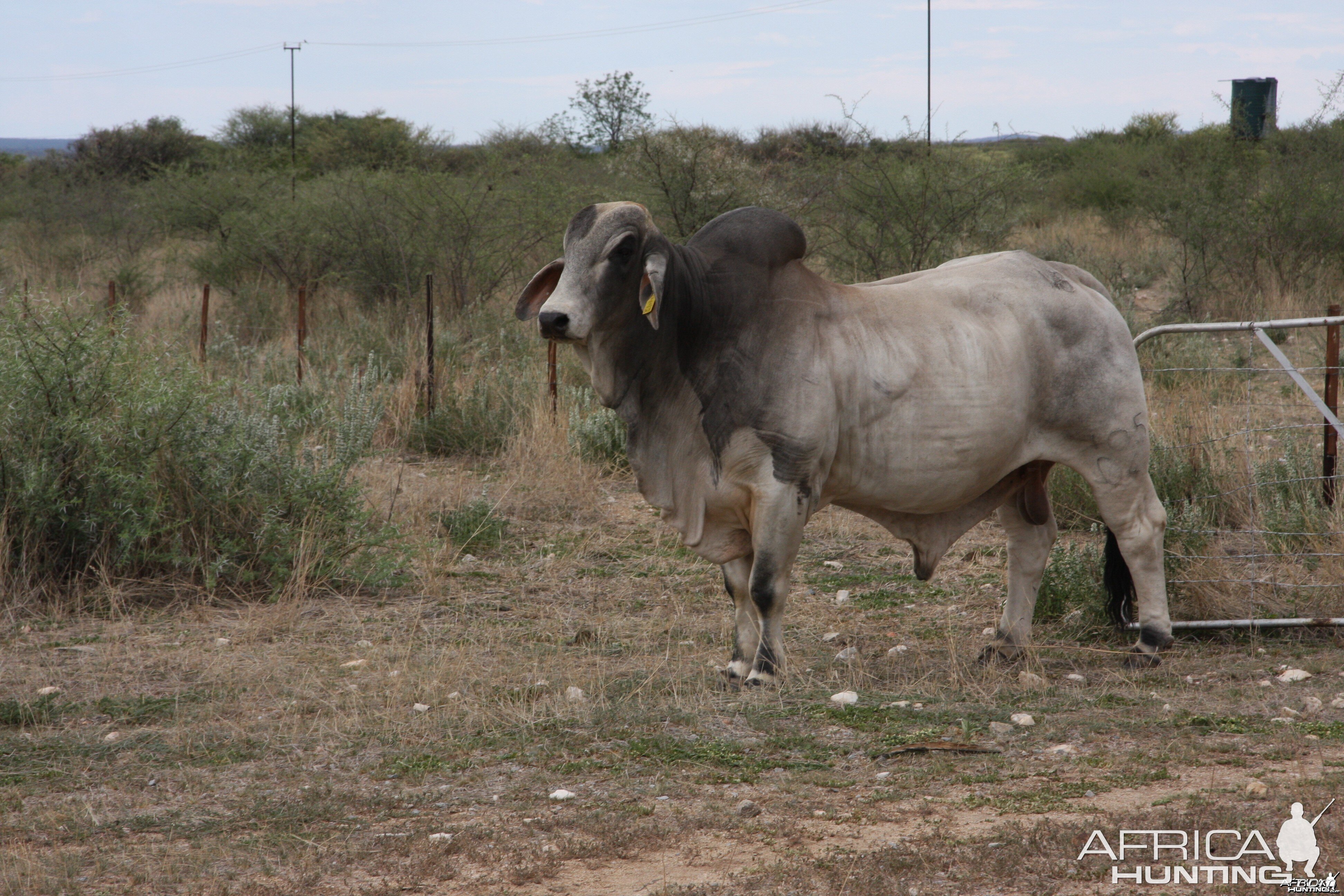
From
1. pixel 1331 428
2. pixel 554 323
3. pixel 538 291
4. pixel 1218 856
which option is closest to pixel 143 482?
pixel 538 291

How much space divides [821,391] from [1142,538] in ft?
5.42

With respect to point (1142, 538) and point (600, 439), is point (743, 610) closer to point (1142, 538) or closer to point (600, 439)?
point (1142, 538)

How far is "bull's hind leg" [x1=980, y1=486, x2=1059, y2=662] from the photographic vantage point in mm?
5477

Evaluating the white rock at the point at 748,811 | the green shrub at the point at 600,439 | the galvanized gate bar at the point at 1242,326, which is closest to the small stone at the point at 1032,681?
the galvanized gate bar at the point at 1242,326

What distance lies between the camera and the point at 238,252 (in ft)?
55.5

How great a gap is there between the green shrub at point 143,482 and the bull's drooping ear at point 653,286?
2718 millimetres

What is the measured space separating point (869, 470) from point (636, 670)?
1.28 metres

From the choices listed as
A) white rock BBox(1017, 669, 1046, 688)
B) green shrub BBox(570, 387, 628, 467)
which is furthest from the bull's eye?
green shrub BBox(570, 387, 628, 467)

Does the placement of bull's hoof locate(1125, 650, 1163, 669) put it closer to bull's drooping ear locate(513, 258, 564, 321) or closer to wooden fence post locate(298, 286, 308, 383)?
bull's drooping ear locate(513, 258, 564, 321)

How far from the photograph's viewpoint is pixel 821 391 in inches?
186

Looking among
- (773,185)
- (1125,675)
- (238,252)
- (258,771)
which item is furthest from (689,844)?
(238,252)

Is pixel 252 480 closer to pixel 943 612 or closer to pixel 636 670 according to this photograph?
pixel 636 670

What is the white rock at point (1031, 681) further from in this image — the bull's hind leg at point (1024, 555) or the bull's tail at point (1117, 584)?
the bull's tail at point (1117, 584)

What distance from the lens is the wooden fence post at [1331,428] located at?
6.23m
